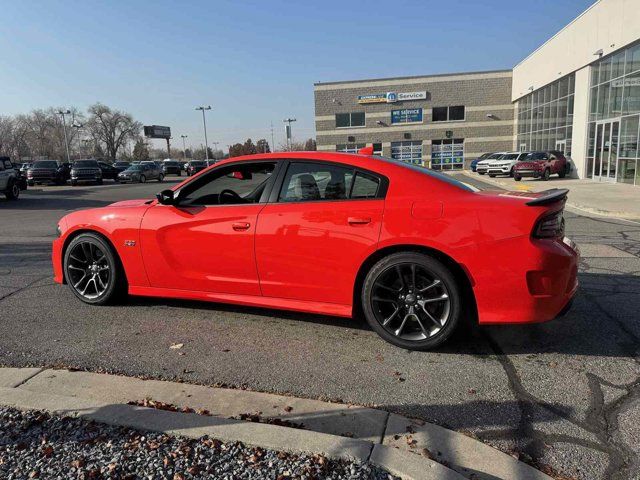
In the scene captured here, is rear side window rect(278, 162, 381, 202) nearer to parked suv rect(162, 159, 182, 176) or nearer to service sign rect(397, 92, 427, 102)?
service sign rect(397, 92, 427, 102)

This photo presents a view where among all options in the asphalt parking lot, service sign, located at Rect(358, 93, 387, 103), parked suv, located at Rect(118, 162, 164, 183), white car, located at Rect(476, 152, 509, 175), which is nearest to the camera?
the asphalt parking lot

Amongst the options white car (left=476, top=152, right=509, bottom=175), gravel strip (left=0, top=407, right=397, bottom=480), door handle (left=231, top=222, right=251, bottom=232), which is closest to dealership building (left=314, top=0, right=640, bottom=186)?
white car (left=476, top=152, right=509, bottom=175)

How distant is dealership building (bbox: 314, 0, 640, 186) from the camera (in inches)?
799

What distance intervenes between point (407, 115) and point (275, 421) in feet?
151

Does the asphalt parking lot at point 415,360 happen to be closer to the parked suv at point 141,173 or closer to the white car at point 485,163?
the white car at point 485,163

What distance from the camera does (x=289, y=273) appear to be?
3.99m

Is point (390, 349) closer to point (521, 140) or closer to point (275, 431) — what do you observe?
point (275, 431)

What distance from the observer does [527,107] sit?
38.2 m

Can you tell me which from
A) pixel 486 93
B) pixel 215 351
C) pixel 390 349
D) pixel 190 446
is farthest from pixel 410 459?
pixel 486 93

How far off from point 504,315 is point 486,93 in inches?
1786

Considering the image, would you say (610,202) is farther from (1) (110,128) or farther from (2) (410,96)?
(1) (110,128)

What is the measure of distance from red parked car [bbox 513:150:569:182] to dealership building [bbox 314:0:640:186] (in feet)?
3.02

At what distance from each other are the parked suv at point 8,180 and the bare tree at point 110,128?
109205 mm

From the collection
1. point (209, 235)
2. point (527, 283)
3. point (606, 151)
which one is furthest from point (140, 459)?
point (606, 151)
